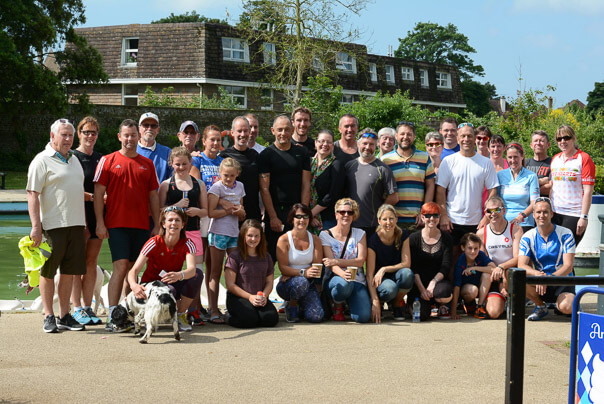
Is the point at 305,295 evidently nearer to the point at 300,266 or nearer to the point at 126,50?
the point at 300,266

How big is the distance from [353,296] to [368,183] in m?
1.28

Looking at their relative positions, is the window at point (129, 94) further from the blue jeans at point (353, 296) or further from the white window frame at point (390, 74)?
the blue jeans at point (353, 296)

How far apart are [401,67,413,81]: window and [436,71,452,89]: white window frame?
2994 mm

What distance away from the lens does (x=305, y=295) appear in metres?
7.86

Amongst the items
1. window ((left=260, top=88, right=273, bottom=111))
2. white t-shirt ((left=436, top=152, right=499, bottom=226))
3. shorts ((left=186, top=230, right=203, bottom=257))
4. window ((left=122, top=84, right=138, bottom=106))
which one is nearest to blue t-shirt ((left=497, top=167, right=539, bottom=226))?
white t-shirt ((left=436, top=152, right=499, bottom=226))

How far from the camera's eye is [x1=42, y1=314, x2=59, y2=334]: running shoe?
276 inches

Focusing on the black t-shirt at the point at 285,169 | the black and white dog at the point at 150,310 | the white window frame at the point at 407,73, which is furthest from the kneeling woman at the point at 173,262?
the white window frame at the point at 407,73

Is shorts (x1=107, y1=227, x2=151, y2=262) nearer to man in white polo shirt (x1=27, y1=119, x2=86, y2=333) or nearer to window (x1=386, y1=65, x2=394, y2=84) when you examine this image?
man in white polo shirt (x1=27, y1=119, x2=86, y2=333)

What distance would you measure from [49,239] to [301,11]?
2405 cm

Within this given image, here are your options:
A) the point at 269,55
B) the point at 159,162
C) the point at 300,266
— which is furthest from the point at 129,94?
the point at 300,266

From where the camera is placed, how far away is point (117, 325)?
7.07m

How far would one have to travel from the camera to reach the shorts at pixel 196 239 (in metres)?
7.53

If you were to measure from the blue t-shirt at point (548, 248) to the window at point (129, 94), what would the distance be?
122 feet

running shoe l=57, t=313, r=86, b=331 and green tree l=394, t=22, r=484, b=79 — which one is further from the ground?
green tree l=394, t=22, r=484, b=79
